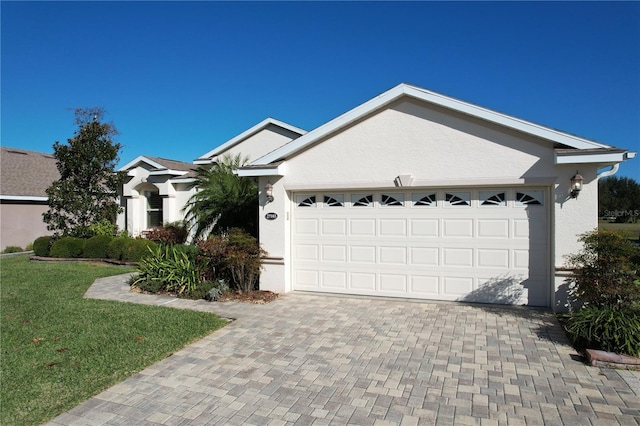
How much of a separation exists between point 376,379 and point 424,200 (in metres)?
4.84

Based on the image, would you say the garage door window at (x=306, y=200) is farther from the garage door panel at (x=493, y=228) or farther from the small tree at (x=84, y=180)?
the small tree at (x=84, y=180)

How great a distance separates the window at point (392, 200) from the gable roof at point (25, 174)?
19.2m

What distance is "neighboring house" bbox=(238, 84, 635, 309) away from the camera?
7.73 metres

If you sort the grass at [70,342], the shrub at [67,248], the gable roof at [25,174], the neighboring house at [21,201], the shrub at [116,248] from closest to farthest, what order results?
the grass at [70,342]
the shrub at [116,248]
the shrub at [67,248]
the neighboring house at [21,201]
the gable roof at [25,174]

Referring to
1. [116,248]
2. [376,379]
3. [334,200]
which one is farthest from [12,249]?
[376,379]

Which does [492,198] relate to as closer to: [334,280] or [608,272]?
[608,272]

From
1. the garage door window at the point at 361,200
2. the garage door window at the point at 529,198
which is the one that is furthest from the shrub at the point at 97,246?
the garage door window at the point at 529,198

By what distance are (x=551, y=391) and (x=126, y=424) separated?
15.3 feet

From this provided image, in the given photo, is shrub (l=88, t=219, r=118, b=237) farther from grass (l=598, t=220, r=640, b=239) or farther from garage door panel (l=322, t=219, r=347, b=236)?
grass (l=598, t=220, r=640, b=239)

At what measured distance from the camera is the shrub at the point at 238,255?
9384mm

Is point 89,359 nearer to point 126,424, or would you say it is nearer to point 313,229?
point 126,424

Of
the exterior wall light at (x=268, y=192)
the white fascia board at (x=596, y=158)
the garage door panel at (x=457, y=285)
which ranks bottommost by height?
the garage door panel at (x=457, y=285)

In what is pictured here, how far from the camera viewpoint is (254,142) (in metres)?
16.8

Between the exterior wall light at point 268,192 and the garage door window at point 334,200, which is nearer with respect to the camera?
the garage door window at point 334,200
